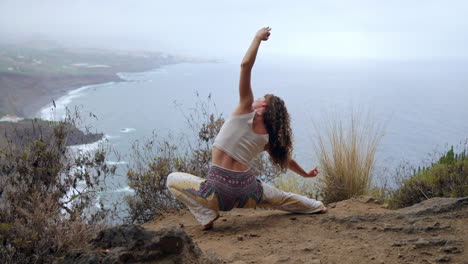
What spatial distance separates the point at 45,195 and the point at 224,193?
4.50 feet

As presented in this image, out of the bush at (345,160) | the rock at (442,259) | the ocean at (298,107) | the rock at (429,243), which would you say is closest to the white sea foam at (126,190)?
the ocean at (298,107)

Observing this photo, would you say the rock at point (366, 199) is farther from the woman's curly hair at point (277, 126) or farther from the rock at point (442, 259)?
the rock at point (442, 259)

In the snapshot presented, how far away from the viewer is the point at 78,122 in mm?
3916

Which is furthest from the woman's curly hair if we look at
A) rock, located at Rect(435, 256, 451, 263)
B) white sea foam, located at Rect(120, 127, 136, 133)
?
white sea foam, located at Rect(120, 127, 136, 133)

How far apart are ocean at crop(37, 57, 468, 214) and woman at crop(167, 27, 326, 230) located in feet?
1.30

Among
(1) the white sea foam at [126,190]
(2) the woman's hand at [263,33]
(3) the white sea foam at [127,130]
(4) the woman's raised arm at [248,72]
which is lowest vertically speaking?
(1) the white sea foam at [126,190]

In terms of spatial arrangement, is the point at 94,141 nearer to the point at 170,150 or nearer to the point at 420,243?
the point at 170,150

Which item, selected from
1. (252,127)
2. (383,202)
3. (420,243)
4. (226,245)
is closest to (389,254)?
(420,243)

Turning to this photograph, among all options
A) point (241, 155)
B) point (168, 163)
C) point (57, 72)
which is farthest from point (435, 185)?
point (57, 72)

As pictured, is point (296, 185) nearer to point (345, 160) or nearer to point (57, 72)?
point (345, 160)

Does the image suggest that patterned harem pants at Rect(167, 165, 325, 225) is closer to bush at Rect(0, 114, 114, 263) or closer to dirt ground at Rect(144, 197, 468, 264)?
dirt ground at Rect(144, 197, 468, 264)

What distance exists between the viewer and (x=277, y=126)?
2922mm

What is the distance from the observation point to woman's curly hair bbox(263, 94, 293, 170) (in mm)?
2906

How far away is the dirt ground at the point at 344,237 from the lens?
2242mm
